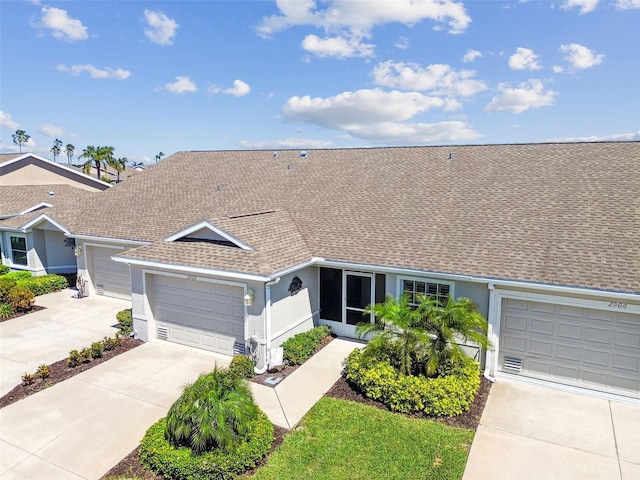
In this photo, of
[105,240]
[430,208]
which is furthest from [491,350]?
[105,240]

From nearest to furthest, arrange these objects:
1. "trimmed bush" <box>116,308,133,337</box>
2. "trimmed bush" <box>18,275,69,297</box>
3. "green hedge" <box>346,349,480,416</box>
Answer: "green hedge" <box>346,349,480,416</box>
"trimmed bush" <box>116,308,133,337</box>
"trimmed bush" <box>18,275,69,297</box>

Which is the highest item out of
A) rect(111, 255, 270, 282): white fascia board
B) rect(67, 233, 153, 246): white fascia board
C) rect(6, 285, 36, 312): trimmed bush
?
rect(67, 233, 153, 246): white fascia board

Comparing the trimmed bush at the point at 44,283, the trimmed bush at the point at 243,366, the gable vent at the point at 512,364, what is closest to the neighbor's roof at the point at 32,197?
the trimmed bush at the point at 44,283

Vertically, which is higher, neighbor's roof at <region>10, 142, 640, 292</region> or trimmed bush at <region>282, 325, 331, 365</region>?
neighbor's roof at <region>10, 142, 640, 292</region>

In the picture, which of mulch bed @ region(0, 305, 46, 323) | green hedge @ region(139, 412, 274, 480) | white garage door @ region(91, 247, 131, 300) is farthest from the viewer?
white garage door @ region(91, 247, 131, 300)

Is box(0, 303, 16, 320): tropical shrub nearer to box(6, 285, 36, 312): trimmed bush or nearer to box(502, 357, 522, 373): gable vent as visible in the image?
box(6, 285, 36, 312): trimmed bush

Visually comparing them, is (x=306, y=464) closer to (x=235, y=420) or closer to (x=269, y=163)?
(x=235, y=420)

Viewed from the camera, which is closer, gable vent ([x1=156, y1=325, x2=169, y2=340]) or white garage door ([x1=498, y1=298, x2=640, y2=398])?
white garage door ([x1=498, y1=298, x2=640, y2=398])

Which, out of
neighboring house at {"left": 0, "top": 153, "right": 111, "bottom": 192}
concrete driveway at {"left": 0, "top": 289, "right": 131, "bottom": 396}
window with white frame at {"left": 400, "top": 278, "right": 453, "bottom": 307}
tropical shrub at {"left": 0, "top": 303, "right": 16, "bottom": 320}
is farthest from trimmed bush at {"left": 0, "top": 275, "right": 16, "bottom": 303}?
window with white frame at {"left": 400, "top": 278, "right": 453, "bottom": 307}
